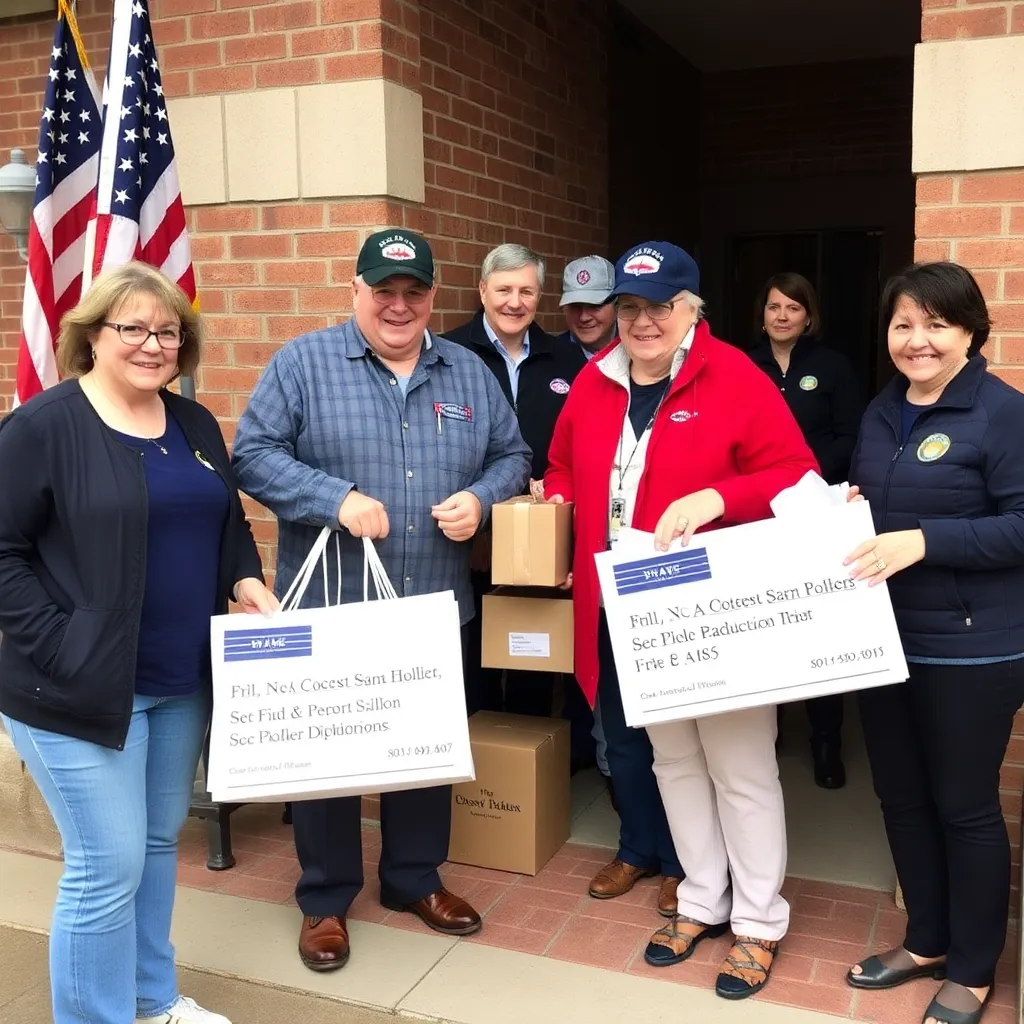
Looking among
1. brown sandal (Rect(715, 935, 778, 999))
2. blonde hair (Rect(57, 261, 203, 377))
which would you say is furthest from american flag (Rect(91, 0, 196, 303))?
brown sandal (Rect(715, 935, 778, 999))

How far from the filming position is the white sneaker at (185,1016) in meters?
2.76

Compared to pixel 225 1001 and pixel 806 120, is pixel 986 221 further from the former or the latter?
pixel 806 120

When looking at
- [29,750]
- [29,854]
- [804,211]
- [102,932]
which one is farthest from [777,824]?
[804,211]

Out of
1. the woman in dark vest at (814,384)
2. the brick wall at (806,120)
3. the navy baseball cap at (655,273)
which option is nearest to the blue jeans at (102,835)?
the navy baseball cap at (655,273)

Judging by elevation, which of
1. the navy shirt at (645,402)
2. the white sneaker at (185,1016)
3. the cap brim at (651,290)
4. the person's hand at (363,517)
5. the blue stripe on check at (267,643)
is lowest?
the white sneaker at (185,1016)

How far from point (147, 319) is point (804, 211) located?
24.0ft

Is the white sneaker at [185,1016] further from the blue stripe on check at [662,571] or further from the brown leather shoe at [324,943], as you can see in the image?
the blue stripe on check at [662,571]

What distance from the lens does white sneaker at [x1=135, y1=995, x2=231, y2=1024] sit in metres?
2.76

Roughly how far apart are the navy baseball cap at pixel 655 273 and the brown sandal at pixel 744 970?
183 centimetres

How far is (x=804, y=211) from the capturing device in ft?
28.5

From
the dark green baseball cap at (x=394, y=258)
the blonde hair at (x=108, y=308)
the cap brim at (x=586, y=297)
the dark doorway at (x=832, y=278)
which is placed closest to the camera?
the blonde hair at (x=108, y=308)

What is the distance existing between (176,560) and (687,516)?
1252 mm

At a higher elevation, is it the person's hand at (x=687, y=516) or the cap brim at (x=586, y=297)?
the cap brim at (x=586, y=297)

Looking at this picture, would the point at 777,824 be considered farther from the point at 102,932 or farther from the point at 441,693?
the point at 102,932
